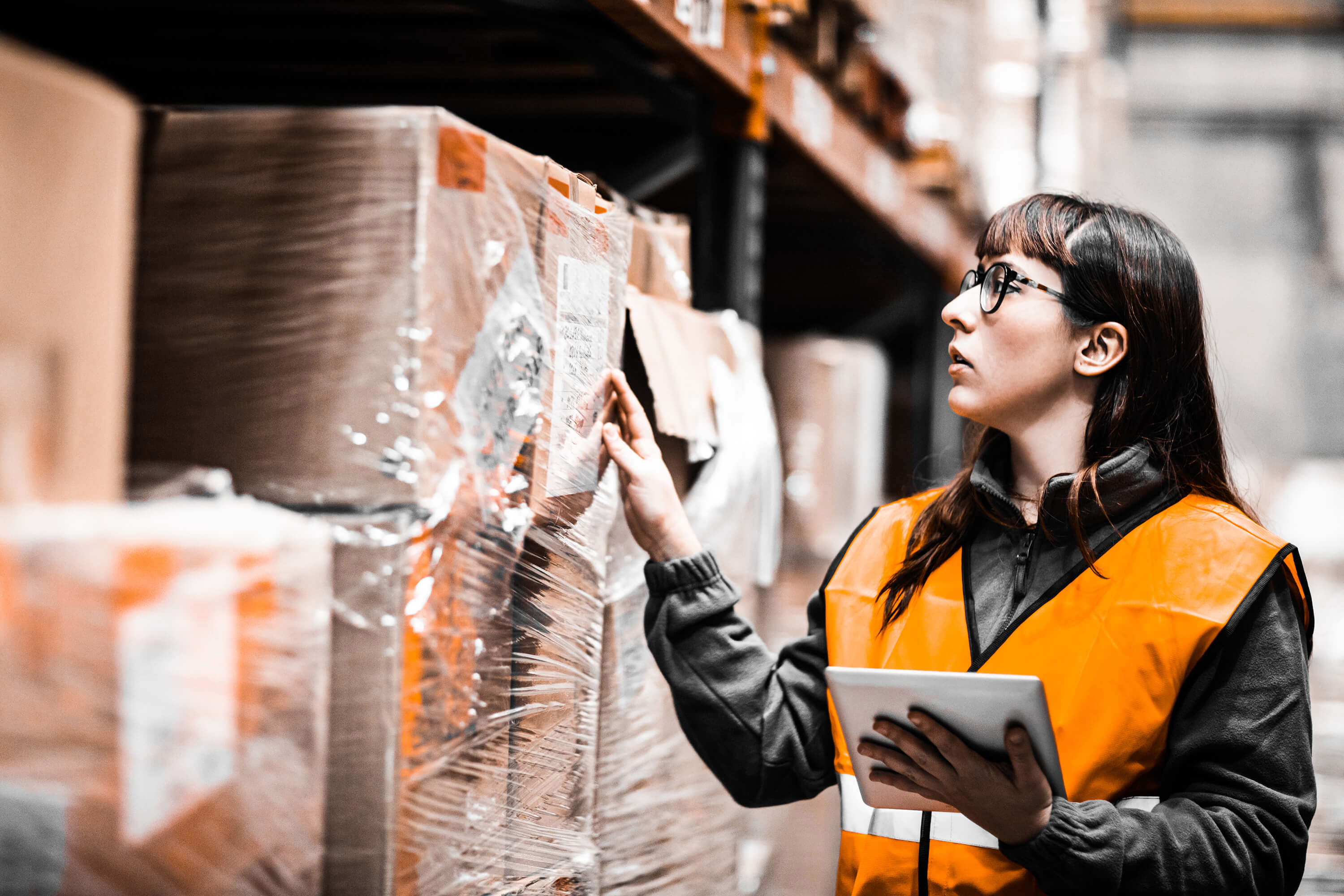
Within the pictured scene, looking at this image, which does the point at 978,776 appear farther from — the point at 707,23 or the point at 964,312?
the point at 707,23

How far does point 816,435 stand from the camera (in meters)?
4.40

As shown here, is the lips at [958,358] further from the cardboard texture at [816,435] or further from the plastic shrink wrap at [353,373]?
the cardboard texture at [816,435]

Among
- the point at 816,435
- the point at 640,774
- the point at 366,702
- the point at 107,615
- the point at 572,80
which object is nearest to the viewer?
the point at 107,615

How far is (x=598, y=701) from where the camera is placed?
79.2 inches

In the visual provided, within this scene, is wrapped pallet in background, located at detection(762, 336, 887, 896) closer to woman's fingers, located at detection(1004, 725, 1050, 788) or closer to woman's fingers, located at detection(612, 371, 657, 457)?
woman's fingers, located at detection(612, 371, 657, 457)

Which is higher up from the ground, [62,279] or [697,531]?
[62,279]

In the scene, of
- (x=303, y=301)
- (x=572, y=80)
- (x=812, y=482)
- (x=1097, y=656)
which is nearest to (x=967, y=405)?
(x=1097, y=656)

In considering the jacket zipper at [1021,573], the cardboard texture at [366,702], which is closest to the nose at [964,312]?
the jacket zipper at [1021,573]

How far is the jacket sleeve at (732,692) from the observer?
189cm

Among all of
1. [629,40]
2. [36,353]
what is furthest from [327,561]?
[629,40]

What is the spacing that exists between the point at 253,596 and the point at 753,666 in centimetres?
90

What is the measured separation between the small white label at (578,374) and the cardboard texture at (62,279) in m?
0.61

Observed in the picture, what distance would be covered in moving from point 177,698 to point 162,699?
16 mm

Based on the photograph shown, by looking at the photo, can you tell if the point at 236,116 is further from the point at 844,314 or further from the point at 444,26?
the point at 844,314
